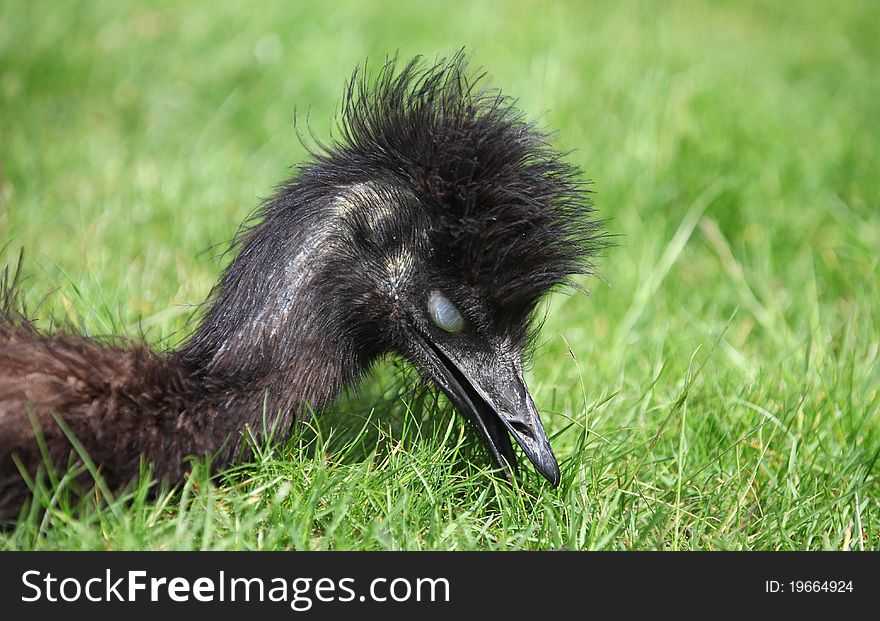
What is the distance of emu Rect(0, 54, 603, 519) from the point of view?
375 cm

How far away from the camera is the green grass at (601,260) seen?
3885mm

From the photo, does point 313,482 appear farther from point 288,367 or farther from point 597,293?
point 597,293

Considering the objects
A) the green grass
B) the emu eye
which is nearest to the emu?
the emu eye

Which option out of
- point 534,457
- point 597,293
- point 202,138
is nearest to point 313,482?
point 534,457

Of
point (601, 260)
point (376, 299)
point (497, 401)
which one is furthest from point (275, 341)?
point (601, 260)

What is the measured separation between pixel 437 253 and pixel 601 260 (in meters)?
3.10

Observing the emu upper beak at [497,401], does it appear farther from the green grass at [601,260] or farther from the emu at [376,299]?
the green grass at [601,260]

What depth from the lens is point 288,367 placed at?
12.5ft

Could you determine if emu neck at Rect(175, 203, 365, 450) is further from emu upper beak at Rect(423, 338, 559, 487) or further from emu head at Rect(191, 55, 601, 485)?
emu upper beak at Rect(423, 338, 559, 487)

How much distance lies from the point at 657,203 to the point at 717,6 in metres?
6.51

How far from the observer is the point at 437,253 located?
12.8 ft
